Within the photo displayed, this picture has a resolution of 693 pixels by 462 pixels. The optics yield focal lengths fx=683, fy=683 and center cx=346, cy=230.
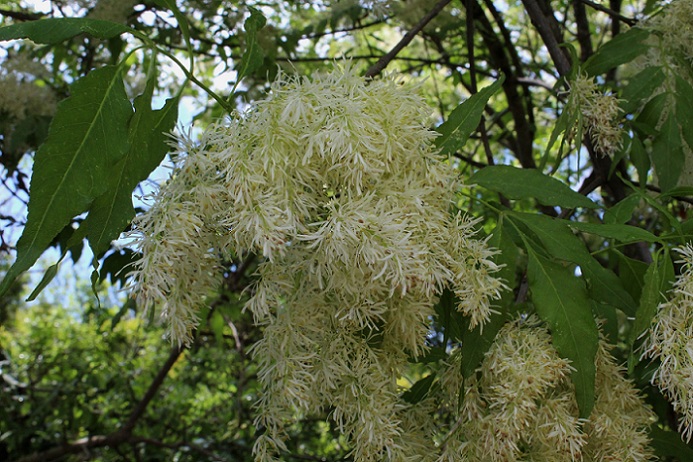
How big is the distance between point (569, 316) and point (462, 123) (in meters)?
0.33

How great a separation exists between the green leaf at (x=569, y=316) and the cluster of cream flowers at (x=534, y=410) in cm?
2

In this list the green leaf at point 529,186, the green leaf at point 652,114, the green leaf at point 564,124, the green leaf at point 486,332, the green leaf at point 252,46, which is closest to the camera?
the green leaf at point 486,332

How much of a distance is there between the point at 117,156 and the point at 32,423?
2344mm

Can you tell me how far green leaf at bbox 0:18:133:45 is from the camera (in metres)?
0.93

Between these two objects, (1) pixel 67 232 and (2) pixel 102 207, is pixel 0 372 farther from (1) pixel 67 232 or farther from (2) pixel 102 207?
(2) pixel 102 207

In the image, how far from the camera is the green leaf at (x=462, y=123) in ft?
3.42

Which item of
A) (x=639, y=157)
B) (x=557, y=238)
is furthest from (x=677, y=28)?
(x=557, y=238)

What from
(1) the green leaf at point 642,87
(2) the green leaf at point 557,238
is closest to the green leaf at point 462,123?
(2) the green leaf at point 557,238

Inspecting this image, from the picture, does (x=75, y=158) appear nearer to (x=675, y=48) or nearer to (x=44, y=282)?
(x=44, y=282)

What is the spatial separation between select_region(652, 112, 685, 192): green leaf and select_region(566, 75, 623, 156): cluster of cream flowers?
3.4 inches

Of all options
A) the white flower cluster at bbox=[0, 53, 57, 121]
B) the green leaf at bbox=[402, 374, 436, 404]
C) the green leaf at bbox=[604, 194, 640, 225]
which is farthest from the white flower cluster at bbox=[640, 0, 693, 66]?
the white flower cluster at bbox=[0, 53, 57, 121]

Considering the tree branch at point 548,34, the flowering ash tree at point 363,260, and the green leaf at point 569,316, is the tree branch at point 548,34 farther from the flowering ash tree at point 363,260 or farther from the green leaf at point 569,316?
the green leaf at point 569,316

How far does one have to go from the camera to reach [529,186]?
106 centimetres

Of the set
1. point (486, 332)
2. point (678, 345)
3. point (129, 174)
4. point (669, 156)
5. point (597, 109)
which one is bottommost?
point (678, 345)
